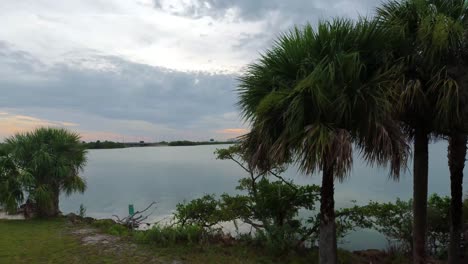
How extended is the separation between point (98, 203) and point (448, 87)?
1900 centimetres

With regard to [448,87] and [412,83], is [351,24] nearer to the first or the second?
[412,83]

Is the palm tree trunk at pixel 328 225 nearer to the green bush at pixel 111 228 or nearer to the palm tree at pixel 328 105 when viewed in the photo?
the palm tree at pixel 328 105

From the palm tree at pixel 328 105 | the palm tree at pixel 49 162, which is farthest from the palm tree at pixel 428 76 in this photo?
the palm tree at pixel 49 162

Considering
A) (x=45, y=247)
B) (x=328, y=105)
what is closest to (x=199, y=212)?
(x=45, y=247)

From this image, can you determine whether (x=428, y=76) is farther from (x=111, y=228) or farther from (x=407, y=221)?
(x=111, y=228)

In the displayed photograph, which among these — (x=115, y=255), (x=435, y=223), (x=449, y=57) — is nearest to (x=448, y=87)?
(x=449, y=57)

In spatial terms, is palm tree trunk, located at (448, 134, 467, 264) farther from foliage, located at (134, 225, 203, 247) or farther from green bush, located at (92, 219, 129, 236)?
green bush, located at (92, 219, 129, 236)

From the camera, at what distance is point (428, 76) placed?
5672 millimetres

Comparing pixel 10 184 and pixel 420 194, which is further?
pixel 10 184

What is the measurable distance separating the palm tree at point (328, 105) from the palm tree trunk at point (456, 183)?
164 cm

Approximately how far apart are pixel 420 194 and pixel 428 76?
81.3 inches

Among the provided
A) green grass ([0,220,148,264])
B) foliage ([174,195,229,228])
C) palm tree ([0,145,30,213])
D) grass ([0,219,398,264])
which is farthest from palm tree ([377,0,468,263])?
palm tree ([0,145,30,213])

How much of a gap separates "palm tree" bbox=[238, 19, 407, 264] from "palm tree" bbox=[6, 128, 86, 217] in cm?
747

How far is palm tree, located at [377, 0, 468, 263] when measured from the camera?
5.32m
